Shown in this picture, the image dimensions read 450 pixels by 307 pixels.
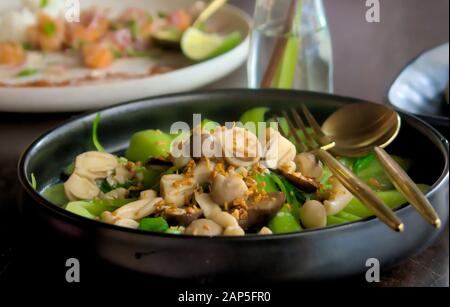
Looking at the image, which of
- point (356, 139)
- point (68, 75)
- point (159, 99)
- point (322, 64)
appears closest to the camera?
point (356, 139)

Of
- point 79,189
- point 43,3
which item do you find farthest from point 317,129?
point 43,3

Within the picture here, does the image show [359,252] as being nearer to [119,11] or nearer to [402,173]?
[402,173]

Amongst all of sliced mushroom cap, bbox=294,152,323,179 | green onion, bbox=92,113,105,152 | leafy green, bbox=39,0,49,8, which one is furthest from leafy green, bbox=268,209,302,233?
leafy green, bbox=39,0,49,8

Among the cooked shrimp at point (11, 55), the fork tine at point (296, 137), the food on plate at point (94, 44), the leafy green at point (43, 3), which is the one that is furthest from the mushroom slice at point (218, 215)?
the leafy green at point (43, 3)

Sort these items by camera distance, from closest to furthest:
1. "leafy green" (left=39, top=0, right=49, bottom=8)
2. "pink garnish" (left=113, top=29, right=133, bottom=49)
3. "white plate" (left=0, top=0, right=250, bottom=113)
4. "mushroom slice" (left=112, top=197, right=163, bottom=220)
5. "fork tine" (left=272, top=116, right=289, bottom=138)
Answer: "mushroom slice" (left=112, top=197, right=163, bottom=220)
"fork tine" (left=272, top=116, right=289, bottom=138)
"white plate" (left=0, top=0, right=250, bottom=113)
"pink garnish" (left=113, top=29, right=133, bottom=49)
"leafy green" (left=39, top=0, right=49, bottom=8)

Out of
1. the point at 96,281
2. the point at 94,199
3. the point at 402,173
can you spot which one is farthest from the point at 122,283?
the point at 402,173

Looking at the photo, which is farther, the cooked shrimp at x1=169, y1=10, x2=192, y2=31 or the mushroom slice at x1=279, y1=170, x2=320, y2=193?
the cooked shrimp at x1=169, y1=10, x2=192, y2=31

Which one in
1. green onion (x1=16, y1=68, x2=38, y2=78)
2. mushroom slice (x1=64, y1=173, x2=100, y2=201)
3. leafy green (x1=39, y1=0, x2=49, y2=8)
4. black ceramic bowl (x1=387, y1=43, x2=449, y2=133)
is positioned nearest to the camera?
mushroom slice (x1=64, y1=173, x2=100, y2=201)

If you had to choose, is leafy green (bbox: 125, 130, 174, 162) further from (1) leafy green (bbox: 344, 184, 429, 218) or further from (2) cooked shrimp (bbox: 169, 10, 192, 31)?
(2) cooked shrimp (bbox: 169, 10, 192, 31)
